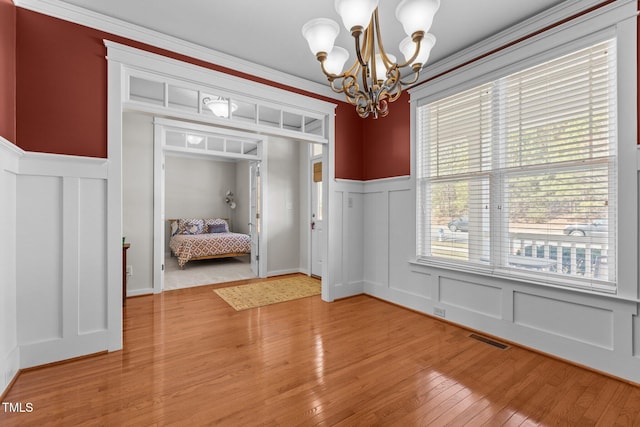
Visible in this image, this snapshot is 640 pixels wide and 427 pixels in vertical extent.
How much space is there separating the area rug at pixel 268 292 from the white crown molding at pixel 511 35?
317 centimetres

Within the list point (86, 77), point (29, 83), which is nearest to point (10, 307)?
point (29, 83)

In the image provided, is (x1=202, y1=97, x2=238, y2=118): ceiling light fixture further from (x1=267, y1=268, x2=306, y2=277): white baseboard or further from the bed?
the bed

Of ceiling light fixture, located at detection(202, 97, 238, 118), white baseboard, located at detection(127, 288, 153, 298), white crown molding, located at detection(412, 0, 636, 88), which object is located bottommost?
white baseboard, located at detection(127, 288, 153, 298)

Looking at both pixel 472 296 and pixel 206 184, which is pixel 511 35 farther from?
pixel 206 184

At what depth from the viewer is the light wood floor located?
173cm

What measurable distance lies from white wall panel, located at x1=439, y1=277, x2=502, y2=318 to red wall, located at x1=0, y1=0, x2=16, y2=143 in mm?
3950

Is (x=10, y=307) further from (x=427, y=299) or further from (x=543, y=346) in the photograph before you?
(x=543, y=346)

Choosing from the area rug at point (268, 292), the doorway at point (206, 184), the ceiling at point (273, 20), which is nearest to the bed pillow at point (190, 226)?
the doorway at point (206, 184)

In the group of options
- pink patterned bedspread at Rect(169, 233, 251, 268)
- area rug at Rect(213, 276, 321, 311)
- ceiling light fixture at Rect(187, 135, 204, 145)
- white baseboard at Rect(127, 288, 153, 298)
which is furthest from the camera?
pink patterned bedspread at Rect(169, 233, 251, 268)

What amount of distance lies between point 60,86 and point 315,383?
300cm

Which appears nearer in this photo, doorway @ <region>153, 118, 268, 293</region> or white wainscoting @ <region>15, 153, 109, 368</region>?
white wainscoting @ <region>15, 153, 109, 368</region>

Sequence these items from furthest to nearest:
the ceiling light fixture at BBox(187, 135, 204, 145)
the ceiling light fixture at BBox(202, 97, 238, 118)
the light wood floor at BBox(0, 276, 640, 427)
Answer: the ceiling light fixture at BBox(187, 135, 204, 145) < the ceiling light fixture at BBox(202, 97, 238, 118) < the light wood floor at BBox(0, 276, 640, 427)

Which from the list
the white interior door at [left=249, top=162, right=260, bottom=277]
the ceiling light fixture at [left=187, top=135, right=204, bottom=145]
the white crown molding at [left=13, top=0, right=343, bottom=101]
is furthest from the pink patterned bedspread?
the white crown molding at [left=13, top=0, right=343, bottom=101]

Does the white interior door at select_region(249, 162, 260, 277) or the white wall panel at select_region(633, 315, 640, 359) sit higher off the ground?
the white interior door at select_region(249, 162, 260, 277)
